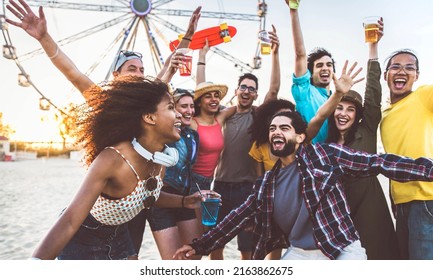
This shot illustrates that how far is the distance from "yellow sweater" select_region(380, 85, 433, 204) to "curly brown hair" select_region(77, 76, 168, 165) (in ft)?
5.51

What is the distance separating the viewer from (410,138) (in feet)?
9.45

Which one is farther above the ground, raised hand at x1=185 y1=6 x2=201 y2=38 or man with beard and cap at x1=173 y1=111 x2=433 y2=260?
raised hand at x1=185 y1=6 x2=201 y2=38

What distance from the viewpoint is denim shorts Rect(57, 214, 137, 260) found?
7.45 feet

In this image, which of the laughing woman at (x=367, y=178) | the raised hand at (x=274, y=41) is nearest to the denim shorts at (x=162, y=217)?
the laughing woman at (x=367, y=178)

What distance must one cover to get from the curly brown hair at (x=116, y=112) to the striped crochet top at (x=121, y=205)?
0.57 feet

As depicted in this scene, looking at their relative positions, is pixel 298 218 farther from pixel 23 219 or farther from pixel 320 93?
pixel 23 219

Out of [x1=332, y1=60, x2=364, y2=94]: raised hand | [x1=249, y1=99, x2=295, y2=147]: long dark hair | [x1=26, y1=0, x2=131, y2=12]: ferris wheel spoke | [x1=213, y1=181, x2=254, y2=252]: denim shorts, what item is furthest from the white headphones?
[x1=26, y1=0, x2=131, y2=12]: ferris wheel spoke

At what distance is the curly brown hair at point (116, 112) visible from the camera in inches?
90.7

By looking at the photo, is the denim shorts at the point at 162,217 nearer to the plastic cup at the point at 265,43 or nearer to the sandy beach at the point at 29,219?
the sandy beach at the point at 29,219

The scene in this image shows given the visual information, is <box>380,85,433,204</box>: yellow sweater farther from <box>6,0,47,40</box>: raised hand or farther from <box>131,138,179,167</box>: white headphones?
<box>6,0,47,40</box>: raised hand

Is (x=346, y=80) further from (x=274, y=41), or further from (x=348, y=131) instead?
(x=274, y=41)

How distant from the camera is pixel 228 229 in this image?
2883mm

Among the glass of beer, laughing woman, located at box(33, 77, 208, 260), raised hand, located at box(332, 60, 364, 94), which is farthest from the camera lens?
the glass of beer

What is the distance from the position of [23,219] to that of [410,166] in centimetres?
754
